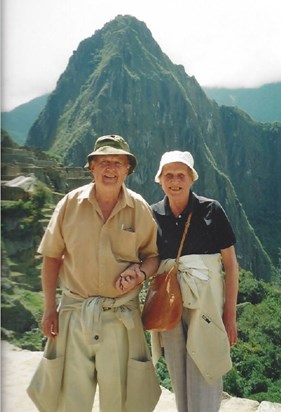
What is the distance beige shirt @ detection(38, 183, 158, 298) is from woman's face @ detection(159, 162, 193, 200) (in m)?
0.17

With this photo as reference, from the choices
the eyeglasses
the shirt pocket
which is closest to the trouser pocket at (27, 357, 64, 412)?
the shirt pocket

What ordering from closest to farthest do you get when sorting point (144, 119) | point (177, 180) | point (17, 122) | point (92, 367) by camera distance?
point (92, 367), point (177, 180), point (17, 122), point (144, 119)

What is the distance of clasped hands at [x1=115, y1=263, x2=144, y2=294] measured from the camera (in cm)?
250

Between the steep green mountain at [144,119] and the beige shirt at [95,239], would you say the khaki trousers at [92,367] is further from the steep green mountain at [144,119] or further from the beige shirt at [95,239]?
the steep green mountain at [144,119]

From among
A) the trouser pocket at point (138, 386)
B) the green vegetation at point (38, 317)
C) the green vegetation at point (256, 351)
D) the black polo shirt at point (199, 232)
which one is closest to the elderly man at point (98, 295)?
the trouser pocket at point (138, 386)

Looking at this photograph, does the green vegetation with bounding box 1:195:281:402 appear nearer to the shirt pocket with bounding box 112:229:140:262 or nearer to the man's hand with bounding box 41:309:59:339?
the man's hand with bounding box 41:309:59:339

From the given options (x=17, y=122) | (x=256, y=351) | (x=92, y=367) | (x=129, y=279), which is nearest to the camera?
(x=129, y=279)

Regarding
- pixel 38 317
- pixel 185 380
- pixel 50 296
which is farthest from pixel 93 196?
pixel 38 317

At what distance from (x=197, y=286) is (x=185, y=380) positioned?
0.55 m

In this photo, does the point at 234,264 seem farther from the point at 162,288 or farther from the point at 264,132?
the point at 264,132

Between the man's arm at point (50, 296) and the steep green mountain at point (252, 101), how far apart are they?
441 ft

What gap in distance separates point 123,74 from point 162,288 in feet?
301

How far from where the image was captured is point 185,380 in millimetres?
2766

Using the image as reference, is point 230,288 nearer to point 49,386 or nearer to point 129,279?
point 129,279
